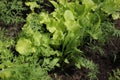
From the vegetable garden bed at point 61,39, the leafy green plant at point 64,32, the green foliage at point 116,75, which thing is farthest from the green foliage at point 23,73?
the green foliage at point 116,75

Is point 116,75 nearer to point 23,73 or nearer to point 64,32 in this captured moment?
point 64,32

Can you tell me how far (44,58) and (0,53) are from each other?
1.48 ft

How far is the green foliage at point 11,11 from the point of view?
3230 mm

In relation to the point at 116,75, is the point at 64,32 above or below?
above

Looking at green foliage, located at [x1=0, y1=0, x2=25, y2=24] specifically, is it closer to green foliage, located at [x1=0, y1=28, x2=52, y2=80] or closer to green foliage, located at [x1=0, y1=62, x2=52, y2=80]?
green foliage, located at [x1=0, y1=28, x2=52, y2=80]

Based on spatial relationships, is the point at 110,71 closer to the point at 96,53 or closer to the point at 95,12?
the point at 96,53

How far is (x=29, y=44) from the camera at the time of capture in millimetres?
2914

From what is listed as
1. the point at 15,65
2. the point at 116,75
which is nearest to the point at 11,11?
the point at 15,65

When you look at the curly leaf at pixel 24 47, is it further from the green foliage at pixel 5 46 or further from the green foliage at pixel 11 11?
the green foliage at pixel 11 11

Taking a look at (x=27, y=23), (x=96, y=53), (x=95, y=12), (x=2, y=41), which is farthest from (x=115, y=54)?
(x=2, y=41)

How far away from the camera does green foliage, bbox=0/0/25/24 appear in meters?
3.23

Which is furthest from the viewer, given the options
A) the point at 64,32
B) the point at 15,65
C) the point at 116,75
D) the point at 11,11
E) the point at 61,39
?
the point at 11,11

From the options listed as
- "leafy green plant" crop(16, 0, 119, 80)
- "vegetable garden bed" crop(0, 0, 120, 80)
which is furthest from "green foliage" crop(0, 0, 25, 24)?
"leafy green plant" crop(16, 0, 119, 80)

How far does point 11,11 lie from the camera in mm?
3318
